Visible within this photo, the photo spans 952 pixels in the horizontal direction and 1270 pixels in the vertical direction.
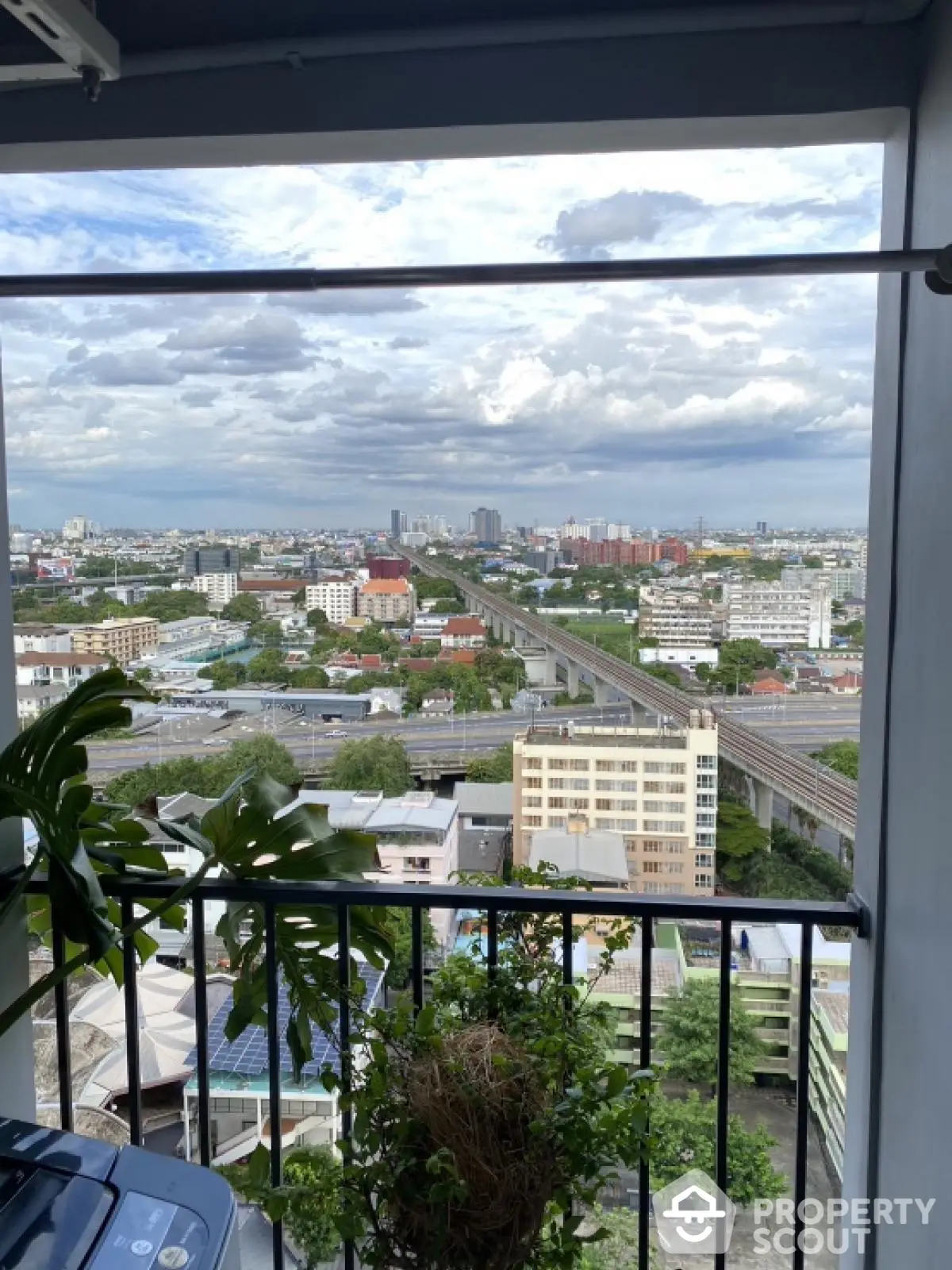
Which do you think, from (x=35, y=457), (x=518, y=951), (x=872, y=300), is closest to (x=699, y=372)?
(x=872, y=300)

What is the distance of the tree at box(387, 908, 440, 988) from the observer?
1.69 m

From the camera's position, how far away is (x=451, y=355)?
1715 mm

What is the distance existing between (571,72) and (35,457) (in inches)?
52.5

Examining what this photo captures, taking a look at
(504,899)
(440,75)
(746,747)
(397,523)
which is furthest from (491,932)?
(440,75)

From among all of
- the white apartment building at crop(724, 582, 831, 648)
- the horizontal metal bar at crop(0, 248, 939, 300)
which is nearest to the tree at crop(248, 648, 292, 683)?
the horizontal metal bar at crop(0, 248, 939, 300)

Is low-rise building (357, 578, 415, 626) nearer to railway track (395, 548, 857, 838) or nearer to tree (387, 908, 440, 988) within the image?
railway track (395, 548, 857, 838)

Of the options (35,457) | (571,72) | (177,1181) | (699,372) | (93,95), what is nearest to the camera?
(177,1181)

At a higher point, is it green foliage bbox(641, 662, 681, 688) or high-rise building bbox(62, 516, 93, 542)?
high-rise building bbox(62, 516, 93, 542)

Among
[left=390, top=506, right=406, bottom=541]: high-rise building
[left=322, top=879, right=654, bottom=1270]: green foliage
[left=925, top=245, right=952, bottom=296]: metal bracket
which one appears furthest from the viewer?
[left=390, top=506, right=406, bottom=541]: high-rise building

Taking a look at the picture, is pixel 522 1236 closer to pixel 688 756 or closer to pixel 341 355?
pixel 688 756

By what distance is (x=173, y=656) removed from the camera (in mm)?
1822

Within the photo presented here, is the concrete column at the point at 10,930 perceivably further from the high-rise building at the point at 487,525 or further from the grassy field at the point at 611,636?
the grassy field at the point at 611,636

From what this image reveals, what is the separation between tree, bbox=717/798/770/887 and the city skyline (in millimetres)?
579

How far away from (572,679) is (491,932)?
1.67 ft
